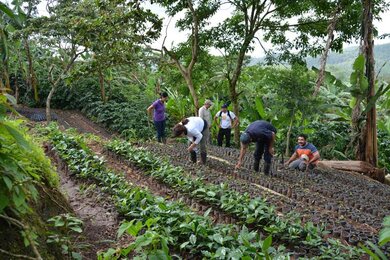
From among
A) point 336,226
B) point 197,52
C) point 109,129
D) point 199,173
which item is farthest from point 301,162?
point 109,129

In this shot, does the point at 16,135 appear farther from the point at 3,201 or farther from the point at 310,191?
the point at 310,191

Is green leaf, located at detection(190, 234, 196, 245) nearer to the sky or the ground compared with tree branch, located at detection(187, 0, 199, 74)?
nearer to the ground

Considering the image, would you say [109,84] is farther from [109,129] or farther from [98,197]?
[98,197]

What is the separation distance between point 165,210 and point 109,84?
1637 cm

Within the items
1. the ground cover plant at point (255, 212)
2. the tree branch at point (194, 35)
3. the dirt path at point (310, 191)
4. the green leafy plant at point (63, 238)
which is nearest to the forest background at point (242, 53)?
the tree branch at point (194, 35)

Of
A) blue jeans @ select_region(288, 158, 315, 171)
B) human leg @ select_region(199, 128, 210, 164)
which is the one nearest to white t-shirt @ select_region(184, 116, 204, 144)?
human leg @ select_region(199, 128, 210, 164)

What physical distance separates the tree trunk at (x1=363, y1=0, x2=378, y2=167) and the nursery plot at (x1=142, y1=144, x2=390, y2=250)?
118cm

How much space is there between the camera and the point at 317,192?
7.50 metres

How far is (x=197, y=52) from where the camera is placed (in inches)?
501

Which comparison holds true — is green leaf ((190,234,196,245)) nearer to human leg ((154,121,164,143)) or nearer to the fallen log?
human leg ((154,121,164,143))

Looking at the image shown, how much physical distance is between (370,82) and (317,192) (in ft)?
14.8

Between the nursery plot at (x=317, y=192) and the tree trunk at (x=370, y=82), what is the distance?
1.18m

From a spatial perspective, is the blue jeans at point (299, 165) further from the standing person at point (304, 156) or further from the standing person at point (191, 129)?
the standing person at point (191, 129)

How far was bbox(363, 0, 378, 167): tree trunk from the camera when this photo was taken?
1005 cm
